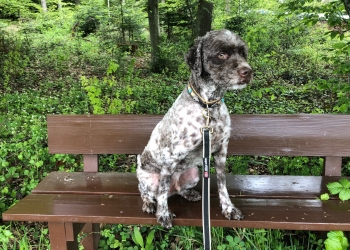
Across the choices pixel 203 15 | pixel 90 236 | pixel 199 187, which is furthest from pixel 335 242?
pixel 203 15

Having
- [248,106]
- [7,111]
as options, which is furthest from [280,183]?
[7,111]

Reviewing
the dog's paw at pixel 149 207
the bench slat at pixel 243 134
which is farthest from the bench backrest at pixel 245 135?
the dog's paw at pixel 149 207

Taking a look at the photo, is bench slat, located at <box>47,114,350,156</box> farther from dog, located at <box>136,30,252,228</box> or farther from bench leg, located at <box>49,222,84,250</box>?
bench leg, located at <box>49,222,84,250</box>

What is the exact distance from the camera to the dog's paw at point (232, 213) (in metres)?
2.31

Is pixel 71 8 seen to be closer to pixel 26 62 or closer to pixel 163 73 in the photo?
pixel 26 62

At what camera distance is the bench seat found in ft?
7.59

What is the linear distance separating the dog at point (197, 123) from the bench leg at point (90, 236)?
32.1 inches

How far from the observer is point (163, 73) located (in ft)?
29.3

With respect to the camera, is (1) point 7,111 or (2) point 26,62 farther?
(2) point 26,62

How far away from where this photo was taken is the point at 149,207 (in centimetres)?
246

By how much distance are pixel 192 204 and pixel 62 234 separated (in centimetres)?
101

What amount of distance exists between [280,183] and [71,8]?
57.2 ft

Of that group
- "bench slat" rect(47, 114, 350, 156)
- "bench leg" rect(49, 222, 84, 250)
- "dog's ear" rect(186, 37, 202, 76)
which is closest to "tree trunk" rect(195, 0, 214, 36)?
"bench slat" rect(47, 114, 350, 156)

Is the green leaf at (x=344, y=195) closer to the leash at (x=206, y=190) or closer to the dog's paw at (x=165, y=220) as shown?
the leash at (x=206, y=190)
